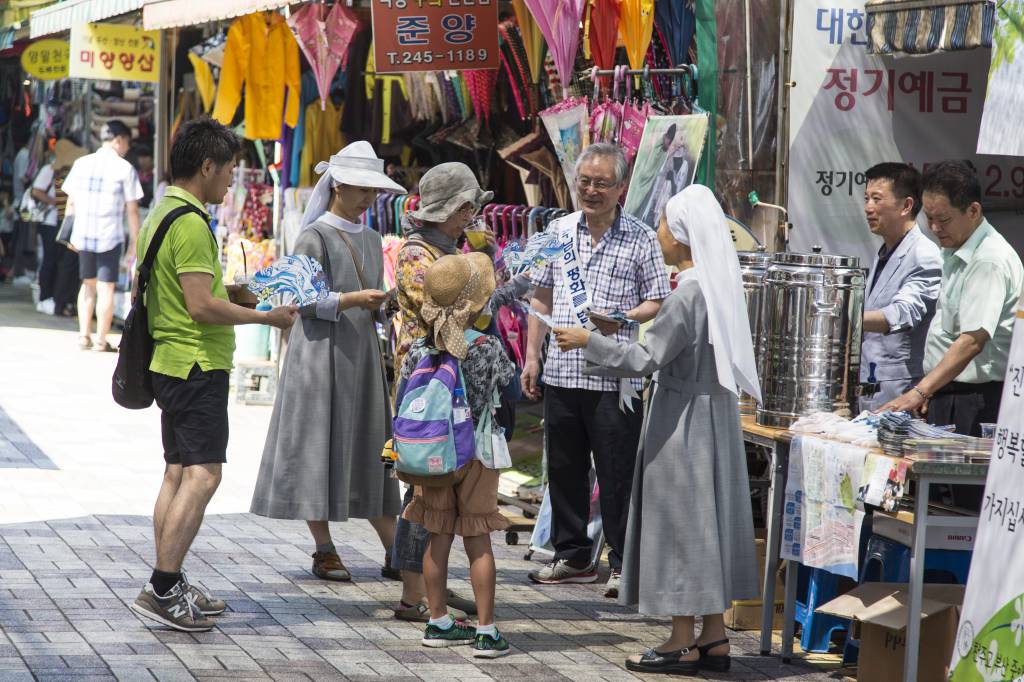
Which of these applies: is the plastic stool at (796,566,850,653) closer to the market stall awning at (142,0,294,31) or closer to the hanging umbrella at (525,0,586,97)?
the hanging umbrella at (525,0,586,97)

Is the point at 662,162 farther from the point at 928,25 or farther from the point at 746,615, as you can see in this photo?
the point at 746,615

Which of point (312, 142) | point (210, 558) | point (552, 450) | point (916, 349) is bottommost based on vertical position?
point (210, 558)

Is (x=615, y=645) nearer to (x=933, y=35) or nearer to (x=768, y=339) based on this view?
(x=768, y=339)

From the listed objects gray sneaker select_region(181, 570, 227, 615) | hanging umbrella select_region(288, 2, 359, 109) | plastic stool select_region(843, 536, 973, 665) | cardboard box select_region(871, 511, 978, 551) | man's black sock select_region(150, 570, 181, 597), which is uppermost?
hanging umbrella select_region(288, 2, 359, 109)

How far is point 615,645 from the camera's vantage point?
6016 millimetres

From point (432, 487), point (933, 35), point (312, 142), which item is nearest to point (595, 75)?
point (933, 35)

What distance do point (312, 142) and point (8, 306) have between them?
9180mm

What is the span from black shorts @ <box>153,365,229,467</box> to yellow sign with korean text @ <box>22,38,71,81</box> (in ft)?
46.9

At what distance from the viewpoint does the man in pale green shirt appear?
5.77 meters

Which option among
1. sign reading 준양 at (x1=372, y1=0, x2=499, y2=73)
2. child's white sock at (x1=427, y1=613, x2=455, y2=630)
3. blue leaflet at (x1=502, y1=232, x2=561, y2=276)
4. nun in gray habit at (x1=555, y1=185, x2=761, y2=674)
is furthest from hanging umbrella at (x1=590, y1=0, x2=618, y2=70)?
child's white sock at (x1=427, y1=613, x2=455, y2=630)

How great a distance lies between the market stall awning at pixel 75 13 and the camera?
1422 centimetres

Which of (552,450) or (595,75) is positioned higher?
(595,75)

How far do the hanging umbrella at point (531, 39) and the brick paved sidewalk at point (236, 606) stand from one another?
2.91 metres

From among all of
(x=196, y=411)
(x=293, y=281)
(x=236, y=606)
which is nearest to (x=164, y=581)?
(x=236, y=606)
